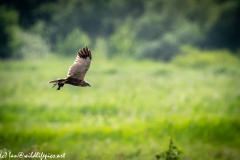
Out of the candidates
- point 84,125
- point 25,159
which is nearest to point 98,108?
point 84,125

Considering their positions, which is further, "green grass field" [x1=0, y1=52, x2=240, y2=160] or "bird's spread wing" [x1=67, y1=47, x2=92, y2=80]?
"green grass field" [x1=0, y1=52, x2=240, y2=160]

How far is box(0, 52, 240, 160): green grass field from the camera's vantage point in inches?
334

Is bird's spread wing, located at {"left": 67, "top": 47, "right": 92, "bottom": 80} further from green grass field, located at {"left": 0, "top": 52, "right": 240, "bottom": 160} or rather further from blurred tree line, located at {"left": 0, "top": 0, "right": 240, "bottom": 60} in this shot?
blurred tree line, located at {"left": 0, "top": 0, "right": 240, "bottom": 60}

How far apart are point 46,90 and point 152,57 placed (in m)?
7.79

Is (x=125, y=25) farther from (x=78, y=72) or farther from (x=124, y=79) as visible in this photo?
(x=78, y=72)

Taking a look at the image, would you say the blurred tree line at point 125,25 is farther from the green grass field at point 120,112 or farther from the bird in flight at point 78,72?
the bird in flight at point 78,72

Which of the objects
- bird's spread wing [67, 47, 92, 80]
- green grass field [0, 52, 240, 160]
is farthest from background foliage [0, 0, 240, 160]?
bird's spread wing [67, 47, 92, 80]

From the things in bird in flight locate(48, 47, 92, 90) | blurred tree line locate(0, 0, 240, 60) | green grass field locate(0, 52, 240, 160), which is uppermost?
blurred tree line locate(0, 0, 240, 60)

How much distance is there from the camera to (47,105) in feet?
37.3

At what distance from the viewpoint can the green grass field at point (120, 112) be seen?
849 cm

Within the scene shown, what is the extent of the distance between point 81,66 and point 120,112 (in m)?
8.87

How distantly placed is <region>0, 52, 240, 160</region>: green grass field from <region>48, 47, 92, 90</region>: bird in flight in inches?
190

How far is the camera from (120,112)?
11.2 metres

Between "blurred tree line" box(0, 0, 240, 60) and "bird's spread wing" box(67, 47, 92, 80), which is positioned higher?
"blurred tree line" box(0, 0, 240, 60)
